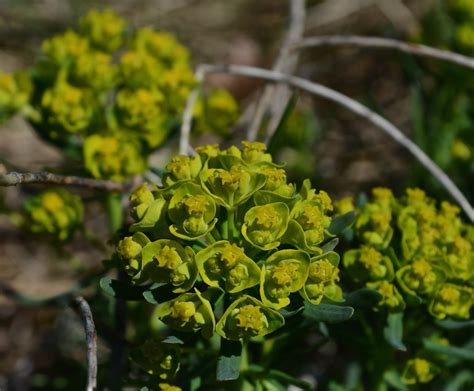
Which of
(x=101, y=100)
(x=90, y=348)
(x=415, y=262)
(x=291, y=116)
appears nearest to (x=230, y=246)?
(x=90, y=348)

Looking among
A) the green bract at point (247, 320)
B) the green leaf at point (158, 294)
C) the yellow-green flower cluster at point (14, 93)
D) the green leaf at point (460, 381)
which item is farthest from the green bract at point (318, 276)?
the yellow-green flower cluster at point (14, 93)

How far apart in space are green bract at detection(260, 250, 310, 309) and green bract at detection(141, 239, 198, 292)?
183 millimetres

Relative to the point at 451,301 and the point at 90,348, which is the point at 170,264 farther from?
the point at 451,301

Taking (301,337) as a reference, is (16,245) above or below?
above

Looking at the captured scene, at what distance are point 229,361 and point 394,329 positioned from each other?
21.0 inches

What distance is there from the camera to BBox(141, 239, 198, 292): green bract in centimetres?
178

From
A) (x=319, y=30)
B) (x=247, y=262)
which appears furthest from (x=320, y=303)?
(x=319, y=30)

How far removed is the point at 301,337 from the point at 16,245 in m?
2.09

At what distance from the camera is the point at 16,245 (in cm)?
392

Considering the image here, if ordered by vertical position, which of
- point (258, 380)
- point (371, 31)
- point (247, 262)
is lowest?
point (258, 380)

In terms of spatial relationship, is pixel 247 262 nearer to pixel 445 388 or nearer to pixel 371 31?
pixel 445 388

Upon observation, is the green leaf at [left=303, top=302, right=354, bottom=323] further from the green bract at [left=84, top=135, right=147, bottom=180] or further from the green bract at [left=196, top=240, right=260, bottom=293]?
the green bract at [left=84, top=135, right=147, bottom=180]

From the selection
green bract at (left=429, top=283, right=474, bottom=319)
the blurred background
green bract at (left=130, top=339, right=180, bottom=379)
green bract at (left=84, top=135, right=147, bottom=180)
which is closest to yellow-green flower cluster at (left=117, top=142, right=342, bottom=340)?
green bract at (left=130, top=339, right=180, bottom=379)

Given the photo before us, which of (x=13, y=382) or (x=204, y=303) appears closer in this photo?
(x=204, y=303)
